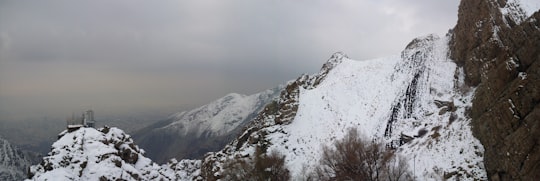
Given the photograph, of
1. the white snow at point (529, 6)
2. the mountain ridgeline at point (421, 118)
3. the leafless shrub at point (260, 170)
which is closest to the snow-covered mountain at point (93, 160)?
the mountain ridgeline at point (421, 118)

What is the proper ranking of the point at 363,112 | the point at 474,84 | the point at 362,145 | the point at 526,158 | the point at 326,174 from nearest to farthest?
the point at 526,158
the point at 362,145
the point at 326,174
the point at 474,84
the point at 363,112

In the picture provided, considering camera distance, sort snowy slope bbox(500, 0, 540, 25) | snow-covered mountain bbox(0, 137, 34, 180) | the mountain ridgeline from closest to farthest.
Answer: the mountain ridgeline
snowy slope bbox(500, 0, 540, 25)
snow-covered mountain bbox(0, 137, 34, 180)

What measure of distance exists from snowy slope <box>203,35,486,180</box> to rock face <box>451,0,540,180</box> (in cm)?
195

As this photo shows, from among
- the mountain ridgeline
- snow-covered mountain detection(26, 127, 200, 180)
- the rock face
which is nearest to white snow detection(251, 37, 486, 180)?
the mountain ridgeline

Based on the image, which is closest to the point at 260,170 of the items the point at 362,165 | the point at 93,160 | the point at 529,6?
the point at 362,165

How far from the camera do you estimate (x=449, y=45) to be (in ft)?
150

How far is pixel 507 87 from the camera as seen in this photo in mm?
25219

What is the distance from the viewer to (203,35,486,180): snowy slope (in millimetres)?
28688

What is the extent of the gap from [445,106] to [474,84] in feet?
10.1

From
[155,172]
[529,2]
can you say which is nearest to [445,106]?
[529,2]

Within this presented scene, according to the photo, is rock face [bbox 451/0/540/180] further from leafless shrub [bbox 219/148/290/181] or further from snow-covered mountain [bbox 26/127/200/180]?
snow-covered mountain [bbox 26/127/200/180]

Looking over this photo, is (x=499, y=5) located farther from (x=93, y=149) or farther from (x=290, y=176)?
(x=93, y=149)

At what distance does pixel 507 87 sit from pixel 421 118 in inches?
456

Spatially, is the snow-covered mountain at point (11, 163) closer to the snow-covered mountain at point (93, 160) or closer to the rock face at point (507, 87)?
the snow-covered mountain at point (93, 160)
